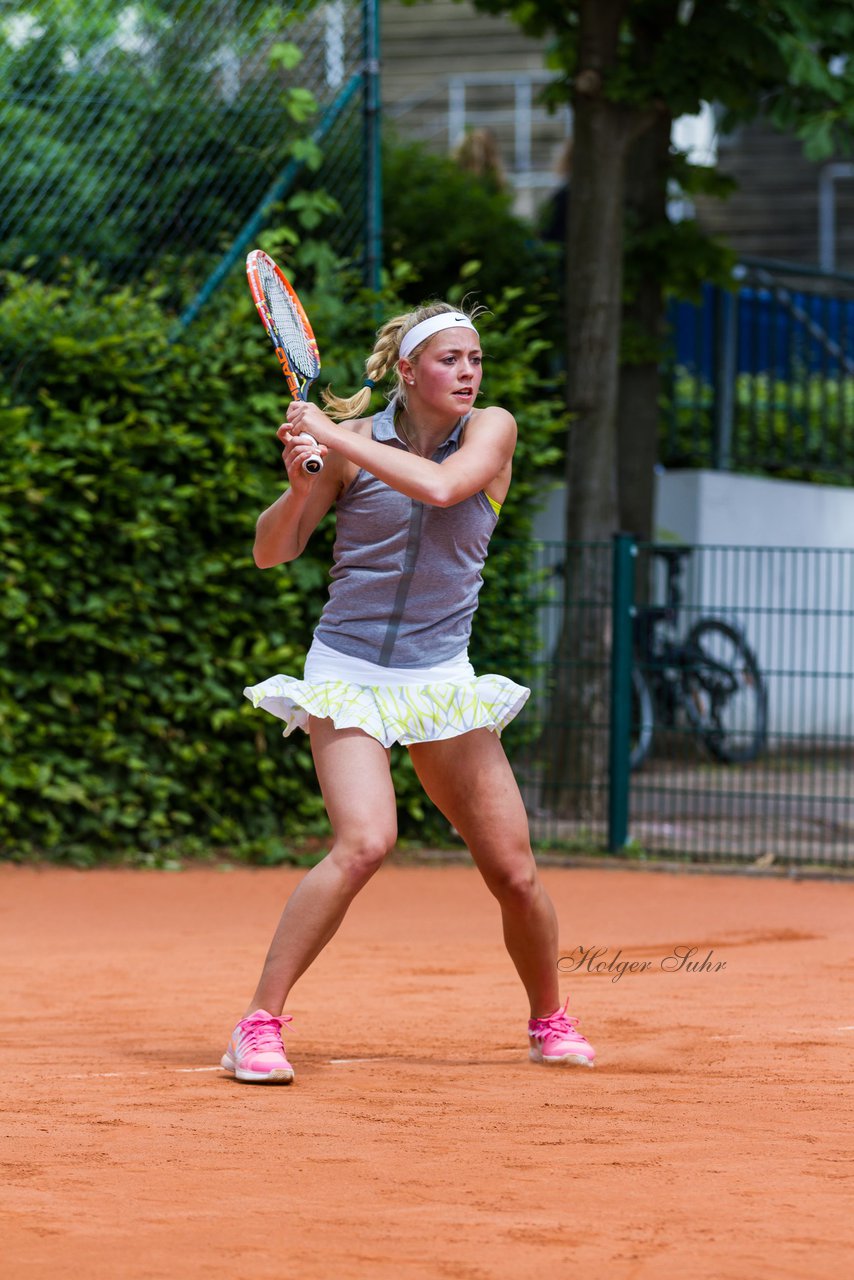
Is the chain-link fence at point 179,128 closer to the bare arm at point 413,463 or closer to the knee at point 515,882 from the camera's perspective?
the bare arm at point 413,463

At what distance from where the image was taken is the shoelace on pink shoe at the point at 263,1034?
4.23m

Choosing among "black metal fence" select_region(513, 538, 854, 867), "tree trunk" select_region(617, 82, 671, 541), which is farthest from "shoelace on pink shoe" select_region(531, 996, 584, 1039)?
"tree trunk" select_region(617, 82, 671, 541)

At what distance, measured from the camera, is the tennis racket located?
179 inches

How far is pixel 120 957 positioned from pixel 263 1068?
98.7 inches

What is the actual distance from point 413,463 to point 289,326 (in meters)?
0.84

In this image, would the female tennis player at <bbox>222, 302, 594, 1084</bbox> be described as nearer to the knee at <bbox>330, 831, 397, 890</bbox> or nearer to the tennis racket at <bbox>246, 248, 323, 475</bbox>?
the knee at <bbox>330, 831, 397, 890</bbox>

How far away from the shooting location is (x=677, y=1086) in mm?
4277

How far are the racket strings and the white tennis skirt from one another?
81 cm

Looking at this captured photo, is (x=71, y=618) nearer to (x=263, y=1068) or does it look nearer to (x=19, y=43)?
(x=19, y=43)

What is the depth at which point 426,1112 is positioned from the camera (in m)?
3.95

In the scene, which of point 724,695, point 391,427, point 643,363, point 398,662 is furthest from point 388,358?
point 643,363

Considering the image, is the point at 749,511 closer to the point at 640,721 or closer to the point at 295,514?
the point at 640,721

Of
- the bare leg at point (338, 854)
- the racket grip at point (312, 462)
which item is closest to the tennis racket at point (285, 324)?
the racket grip at point (312, 462)

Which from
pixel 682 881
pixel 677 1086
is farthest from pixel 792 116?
pixel 677 1086
